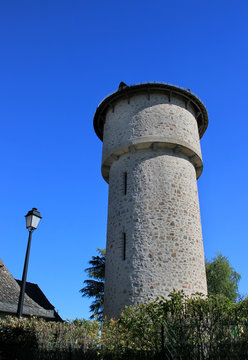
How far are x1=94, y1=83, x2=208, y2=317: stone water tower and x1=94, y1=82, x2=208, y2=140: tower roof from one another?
54mm

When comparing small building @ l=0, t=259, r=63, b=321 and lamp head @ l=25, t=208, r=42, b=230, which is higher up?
lamp head @ l=25, t=208, r=42, b=230

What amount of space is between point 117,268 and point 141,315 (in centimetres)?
508

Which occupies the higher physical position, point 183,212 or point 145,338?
point 183,212

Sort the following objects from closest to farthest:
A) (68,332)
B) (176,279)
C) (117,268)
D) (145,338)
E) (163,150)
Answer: (145,338)
(68,332)
(176,279)
(117,268)
(163,150)

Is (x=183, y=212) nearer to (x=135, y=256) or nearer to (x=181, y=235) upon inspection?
(x=181, y=235)

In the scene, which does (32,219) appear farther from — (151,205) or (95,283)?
(95,283)

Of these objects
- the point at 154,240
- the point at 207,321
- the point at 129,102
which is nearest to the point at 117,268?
the point at 154,240

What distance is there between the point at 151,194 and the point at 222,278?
15.3 meters

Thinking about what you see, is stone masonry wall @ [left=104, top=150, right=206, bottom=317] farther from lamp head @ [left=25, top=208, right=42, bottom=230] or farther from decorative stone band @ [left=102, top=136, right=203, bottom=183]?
lamp head @ [left=25, top=208, right=42, bottom=230]

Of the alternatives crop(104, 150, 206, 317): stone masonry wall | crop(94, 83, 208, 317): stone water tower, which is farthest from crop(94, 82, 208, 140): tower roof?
crop(104, 150, 206, 317): stone masonry wall

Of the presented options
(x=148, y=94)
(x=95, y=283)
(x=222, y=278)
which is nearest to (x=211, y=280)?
(x=222, y=278)

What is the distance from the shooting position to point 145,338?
771cm

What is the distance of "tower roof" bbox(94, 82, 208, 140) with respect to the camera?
16.8 metres

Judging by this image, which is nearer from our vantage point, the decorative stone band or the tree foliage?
the decorative stone band
